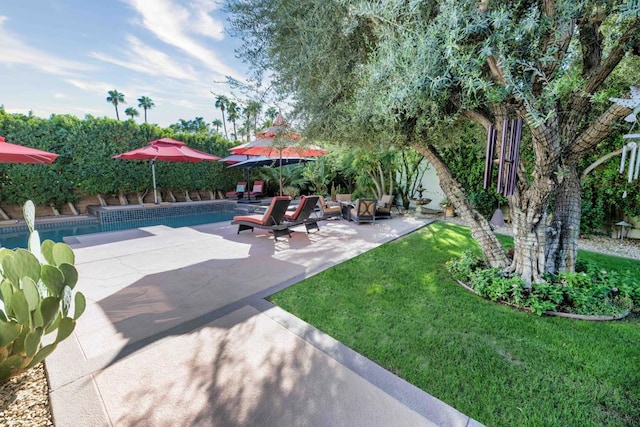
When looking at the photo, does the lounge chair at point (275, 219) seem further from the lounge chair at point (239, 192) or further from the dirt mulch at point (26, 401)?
the lounge chair at point (239, 192)

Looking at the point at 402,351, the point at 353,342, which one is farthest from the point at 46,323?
the point at 402,351

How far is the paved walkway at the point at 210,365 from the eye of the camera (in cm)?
210

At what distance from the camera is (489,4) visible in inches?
125

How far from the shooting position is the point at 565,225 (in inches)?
170

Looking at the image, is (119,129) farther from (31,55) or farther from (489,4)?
(489,4)

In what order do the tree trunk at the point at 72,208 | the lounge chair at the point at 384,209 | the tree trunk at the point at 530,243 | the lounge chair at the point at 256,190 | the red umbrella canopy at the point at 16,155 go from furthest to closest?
the lounge chair at the point at 256,190, the tree trunk at the point at 72,208, the lounge chair at the point at 384,209, the red umbrella canopy at the point at 16,155, the tree trunk at the point at 530,243

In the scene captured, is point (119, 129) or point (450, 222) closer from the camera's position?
point (450, 222)

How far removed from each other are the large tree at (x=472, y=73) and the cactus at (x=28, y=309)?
3.84 metres

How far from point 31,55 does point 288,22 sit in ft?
39.7

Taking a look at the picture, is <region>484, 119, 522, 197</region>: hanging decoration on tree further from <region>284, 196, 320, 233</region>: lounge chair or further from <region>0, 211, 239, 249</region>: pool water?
<region>0, 211, 239, 249</region>: pool water

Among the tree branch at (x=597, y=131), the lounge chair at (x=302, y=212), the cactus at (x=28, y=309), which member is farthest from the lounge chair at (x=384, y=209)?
the cactus at (x=28, y=309)

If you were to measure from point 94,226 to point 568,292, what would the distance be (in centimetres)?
1564

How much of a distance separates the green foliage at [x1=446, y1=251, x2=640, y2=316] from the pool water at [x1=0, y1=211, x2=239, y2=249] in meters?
11.4

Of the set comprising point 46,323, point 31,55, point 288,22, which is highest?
point 31,55
